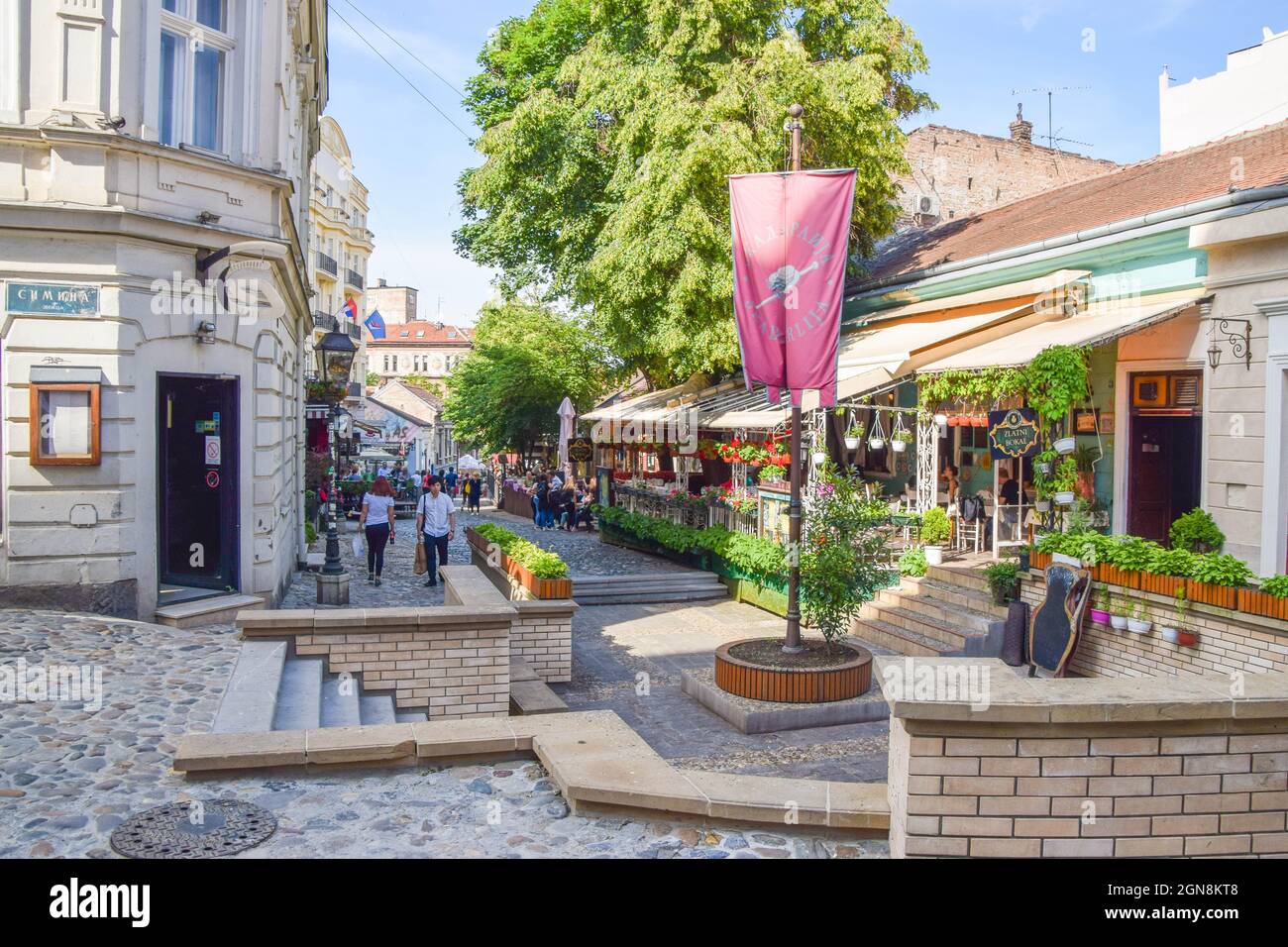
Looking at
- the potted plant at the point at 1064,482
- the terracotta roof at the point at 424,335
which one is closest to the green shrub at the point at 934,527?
the potted plant at the point at 1064,482

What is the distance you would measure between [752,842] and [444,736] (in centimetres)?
192

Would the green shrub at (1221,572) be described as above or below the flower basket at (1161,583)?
above

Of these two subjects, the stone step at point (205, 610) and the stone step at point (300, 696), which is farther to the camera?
the stone step at point (205, 610)

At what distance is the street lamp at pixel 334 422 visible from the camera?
1216 centimetres

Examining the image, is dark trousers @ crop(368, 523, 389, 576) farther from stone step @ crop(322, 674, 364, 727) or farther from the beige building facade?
stone step @ crop(322, 674, 364, 727)

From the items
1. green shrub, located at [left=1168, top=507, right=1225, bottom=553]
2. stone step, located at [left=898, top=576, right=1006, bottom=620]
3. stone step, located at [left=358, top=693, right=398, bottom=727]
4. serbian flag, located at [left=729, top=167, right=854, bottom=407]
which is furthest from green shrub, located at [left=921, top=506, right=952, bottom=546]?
stone step, located at [left=358, top=693, right=398, bottom=727]

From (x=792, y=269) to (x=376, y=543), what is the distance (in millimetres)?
8637

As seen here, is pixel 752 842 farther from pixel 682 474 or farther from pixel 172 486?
pixel 682 474

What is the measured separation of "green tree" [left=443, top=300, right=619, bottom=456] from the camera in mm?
36062

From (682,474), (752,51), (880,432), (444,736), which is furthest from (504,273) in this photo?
(444,736)

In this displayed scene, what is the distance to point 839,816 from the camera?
4.43 meters

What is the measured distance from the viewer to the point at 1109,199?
15.7 metres

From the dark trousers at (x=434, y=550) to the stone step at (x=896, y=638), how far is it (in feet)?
20.4

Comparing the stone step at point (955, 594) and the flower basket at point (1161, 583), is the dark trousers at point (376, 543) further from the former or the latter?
the flower basket at point (1161, 583)
